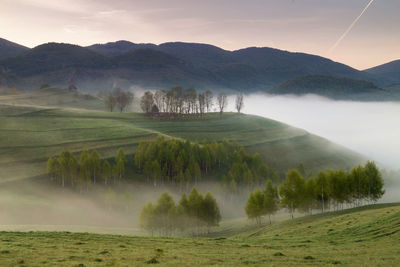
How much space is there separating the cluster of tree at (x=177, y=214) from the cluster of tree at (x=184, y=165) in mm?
30326

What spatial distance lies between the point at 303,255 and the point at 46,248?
75.4 feet

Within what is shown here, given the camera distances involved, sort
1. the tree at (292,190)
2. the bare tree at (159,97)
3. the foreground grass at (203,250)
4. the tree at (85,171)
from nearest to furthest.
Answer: the foreground grass at (203,250) → the tree at (292,190) → the tree at (85,171) → the bare tree at (159,97)

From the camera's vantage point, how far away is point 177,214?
2692 inches

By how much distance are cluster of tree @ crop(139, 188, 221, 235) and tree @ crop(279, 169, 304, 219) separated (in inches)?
696

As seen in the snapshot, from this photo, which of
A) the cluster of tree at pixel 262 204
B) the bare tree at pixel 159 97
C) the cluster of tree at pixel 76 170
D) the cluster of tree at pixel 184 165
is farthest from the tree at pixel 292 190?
the bare tree at pixel 159 97

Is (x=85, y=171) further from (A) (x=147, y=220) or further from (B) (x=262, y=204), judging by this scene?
(B) (x=262, y=204)

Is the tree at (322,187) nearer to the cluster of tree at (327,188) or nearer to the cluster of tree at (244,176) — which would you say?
the cluster of tree at (327,188)

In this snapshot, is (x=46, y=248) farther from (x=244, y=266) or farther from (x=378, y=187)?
(x=378, y=187)

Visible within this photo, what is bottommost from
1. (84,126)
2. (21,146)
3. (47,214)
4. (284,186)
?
(47,214)

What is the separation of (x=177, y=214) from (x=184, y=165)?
40.8 metres

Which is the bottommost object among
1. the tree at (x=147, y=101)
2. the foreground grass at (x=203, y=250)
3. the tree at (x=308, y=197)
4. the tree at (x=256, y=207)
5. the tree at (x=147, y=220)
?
the tree at (x=147, y=220)

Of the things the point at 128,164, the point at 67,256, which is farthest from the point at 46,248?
the point at 128,164

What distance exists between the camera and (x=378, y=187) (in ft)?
229

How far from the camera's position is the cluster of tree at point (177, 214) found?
225 ft
